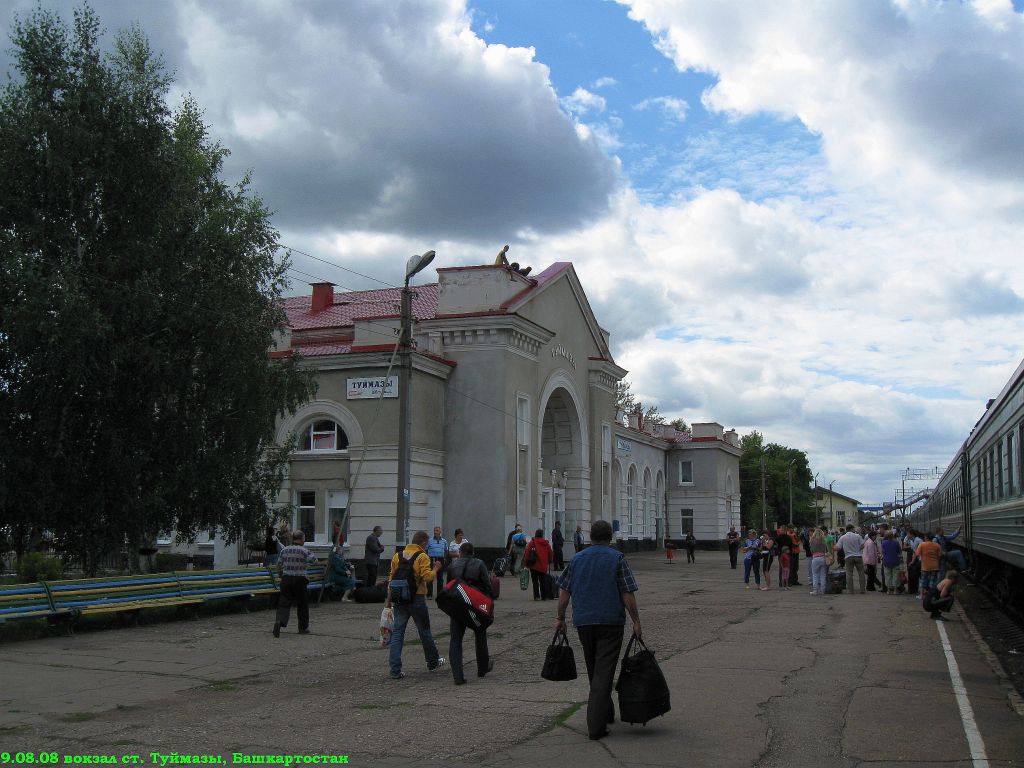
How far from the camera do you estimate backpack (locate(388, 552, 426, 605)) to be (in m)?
11.0

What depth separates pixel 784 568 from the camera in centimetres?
2673

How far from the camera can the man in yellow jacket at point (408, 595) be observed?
36.3ft

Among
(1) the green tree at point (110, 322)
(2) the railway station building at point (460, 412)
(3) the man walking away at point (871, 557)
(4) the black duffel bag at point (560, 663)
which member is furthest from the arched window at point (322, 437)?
(4) the black duffel bag at point (560, 663)

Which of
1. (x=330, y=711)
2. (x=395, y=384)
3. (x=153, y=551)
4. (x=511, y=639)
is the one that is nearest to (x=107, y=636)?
(x=511, y=639)

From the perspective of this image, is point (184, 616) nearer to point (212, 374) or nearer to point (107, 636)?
point (107, 636)

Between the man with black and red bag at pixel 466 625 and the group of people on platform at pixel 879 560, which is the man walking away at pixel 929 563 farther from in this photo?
the man with black and red bag at pixel 466 625

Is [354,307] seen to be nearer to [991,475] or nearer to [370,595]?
[370,595]

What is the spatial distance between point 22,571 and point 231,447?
6060 mm

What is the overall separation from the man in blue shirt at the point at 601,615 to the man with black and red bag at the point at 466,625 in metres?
2.82

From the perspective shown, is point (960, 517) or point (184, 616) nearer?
point (184, 616)

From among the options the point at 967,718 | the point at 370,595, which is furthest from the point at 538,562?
the point at 967,718

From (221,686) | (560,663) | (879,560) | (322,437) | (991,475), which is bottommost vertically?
(221,686)

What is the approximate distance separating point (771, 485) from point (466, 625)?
329 feet

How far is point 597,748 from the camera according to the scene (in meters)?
7.43
